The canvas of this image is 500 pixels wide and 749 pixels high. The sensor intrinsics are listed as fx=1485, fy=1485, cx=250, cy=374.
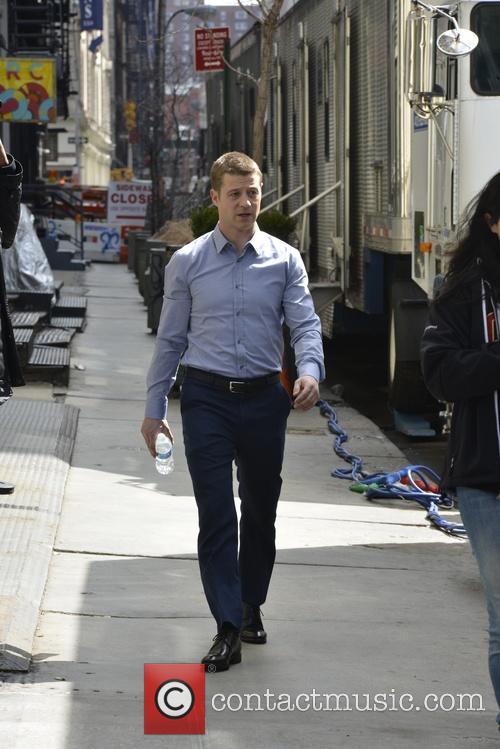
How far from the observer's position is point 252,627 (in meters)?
5.95

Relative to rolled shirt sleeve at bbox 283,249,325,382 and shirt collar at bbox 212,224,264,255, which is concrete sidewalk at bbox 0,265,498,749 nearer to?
rolled shirt sleeve at bbox 283,249,325,382

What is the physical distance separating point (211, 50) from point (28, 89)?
297cm

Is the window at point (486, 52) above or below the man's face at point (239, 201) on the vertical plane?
above

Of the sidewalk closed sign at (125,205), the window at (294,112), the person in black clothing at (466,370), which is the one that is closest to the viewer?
the person in black clothing at (466,370)

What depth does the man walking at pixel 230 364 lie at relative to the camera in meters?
5.63

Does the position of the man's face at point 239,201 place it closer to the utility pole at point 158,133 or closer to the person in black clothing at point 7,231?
the person in black clothing at point 7,231

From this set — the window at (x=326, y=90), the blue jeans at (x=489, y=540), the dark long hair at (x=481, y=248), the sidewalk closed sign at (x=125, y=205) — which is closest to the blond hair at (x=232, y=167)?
the dark long hair at (x=481, y=248)

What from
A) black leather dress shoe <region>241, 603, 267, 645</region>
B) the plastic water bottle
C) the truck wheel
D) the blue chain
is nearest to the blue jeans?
the plastic water bottle

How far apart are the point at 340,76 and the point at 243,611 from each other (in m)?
9.33

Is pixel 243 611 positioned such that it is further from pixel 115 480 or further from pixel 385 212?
pixel 385 212

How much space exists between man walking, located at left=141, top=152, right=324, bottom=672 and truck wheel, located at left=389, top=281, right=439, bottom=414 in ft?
20.3

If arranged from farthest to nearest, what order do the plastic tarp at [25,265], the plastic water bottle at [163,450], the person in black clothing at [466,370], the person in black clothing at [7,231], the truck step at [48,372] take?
the plastic tarp at [25,265] → the truck step at [48,372] → the person in black clothing at [7,231] → the plastic water bottle at [163,450] → the person in black clothing at [466,370]

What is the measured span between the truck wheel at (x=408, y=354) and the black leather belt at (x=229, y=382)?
6.26 m

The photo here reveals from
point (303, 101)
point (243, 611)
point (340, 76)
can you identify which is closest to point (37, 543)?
point (243, 611)
